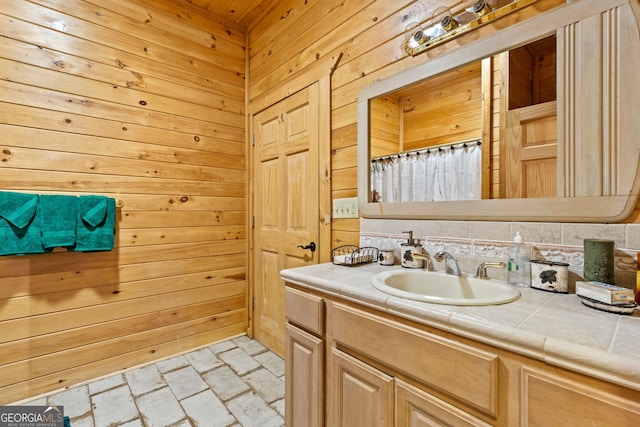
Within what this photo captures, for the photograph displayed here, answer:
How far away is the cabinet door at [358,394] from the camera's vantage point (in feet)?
2.98

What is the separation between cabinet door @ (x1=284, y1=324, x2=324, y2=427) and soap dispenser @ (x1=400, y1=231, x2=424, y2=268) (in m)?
0.53

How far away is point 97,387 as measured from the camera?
1880 mm

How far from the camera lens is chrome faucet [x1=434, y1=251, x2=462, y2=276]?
1184 mm

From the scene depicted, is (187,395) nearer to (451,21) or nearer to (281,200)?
(281,200)

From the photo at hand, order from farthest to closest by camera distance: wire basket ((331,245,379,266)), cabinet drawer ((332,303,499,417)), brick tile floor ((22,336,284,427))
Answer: brick tile floor ((22,336,284,427)), wire basket ((331,245,379,266)), cabinet drawer ((332,303,499,417))

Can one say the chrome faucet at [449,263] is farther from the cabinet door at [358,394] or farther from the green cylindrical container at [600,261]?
the cabinet door at [358,394]

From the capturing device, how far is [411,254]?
1.35 meters

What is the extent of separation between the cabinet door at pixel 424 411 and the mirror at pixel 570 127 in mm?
714

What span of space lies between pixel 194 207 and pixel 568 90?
2.34m

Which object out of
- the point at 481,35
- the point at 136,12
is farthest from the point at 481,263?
the point at 136,12

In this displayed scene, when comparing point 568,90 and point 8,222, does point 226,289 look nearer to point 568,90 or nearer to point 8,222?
point 8,222

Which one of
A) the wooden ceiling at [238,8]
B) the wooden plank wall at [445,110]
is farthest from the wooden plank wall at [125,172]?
the wooden plank wall at [445,110]

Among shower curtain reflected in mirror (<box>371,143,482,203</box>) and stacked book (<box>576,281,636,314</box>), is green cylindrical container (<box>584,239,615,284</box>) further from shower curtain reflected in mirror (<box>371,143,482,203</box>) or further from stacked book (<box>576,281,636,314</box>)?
shower curtain reflected in mirror (<box>371,143,482,203</box>)

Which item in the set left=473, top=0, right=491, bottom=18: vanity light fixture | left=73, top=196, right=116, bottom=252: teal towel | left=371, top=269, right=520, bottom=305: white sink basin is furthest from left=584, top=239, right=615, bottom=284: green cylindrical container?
left=73, top=196, right=116, bottom=252: teal towel
